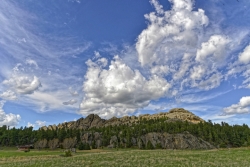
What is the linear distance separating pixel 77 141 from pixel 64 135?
1161 cm

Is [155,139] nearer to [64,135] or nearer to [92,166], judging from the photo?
[64,135]

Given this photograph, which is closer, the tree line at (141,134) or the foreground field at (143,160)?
the foreground field at (143,160)

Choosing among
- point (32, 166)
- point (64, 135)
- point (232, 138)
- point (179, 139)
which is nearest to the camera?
point (32, 166)

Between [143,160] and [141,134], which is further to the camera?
[141,134]

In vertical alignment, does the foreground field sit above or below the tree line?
below

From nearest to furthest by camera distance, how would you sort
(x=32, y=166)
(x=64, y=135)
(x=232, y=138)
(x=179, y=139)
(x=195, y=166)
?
1. (x=195, y=166)
2. (x=32, y=166)
3. (x=179, y=139)
4. (x=232, y=138)
5. (x=64, y=135)

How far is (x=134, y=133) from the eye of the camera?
16400 centimetres

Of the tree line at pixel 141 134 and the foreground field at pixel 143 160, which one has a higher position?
the tree line at pixel 141 134

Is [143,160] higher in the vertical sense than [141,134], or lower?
lower

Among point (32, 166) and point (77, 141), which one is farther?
point (77, 141)

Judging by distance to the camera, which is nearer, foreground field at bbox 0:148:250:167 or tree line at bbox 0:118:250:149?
foreground field at bbox 0:148:250:167

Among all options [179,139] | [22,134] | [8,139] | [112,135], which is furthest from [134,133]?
[8,139]

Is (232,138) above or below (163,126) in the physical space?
below

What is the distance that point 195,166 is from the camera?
31.5 metres
